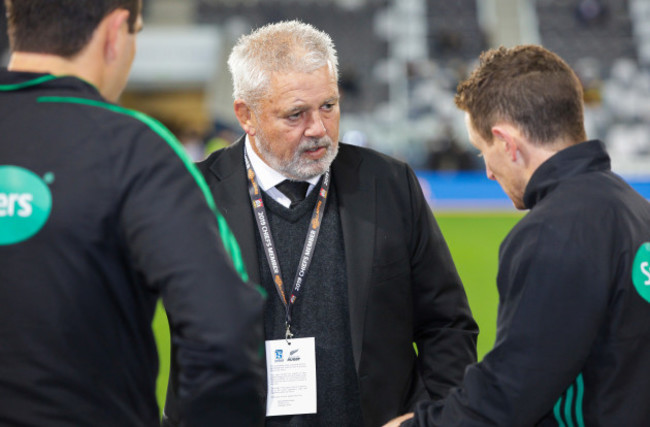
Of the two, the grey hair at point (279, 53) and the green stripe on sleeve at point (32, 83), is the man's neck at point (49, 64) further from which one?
the grey hair at point (279, 53)

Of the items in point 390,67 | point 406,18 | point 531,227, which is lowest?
point 531,227

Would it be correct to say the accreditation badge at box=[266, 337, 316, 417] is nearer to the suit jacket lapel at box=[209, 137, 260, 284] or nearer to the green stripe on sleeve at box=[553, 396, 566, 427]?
the suit jacket lapel at box=[209, 137, 260, 284]

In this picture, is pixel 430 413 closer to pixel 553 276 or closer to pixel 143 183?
pixel 553 276

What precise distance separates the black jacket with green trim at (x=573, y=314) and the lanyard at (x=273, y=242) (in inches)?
25.5

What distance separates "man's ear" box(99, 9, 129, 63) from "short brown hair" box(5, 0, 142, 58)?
0.01 m

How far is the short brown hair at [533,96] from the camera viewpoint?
1934mm

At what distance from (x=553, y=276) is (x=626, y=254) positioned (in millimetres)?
190

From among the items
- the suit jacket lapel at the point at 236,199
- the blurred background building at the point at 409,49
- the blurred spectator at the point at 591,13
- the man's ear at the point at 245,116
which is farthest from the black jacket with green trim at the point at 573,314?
the blurred spectator at the point at 591,13

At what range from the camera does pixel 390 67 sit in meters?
20.9

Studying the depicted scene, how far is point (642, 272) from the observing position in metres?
1.82

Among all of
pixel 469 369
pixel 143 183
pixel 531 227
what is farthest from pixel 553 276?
pixel 143 183

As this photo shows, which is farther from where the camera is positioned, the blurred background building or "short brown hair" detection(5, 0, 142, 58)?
the blurred background building

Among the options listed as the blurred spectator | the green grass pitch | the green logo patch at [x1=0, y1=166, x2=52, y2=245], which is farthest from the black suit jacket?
the blurred spectator

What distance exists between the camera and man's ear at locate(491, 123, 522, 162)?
6.47 feet
